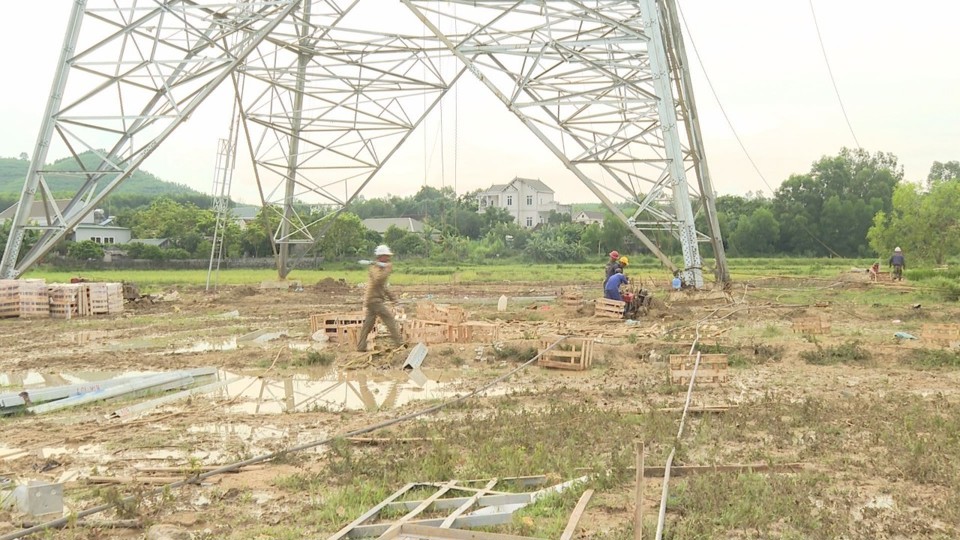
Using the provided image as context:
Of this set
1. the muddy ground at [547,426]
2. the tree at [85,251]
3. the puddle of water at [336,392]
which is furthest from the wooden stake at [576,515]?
the tree at [85,251]

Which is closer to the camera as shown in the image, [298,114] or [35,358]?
[35,358]

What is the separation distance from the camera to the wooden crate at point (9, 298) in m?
21.7

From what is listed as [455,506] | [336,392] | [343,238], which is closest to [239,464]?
[455,506]

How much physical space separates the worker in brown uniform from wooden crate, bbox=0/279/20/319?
12507 mm

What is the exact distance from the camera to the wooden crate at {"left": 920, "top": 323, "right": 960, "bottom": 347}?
521 inches

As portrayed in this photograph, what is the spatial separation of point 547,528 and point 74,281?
72.9 feet

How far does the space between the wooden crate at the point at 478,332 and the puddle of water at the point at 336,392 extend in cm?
235

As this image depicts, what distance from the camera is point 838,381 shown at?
1104 cm

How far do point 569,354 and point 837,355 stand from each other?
418 cm

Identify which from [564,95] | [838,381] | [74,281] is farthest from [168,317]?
[838,381]

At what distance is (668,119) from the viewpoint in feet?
73.0

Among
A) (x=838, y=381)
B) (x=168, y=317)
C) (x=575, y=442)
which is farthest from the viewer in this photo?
(x=168, y=317)

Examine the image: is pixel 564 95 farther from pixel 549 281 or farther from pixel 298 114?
pixel 549 281

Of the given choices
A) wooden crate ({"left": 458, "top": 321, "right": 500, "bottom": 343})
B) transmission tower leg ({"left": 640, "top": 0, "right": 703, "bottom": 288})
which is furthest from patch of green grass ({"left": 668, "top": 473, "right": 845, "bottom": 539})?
transmission tower leg ({"left": 640, "top": 0, "right": 703, "bottom": 288})
